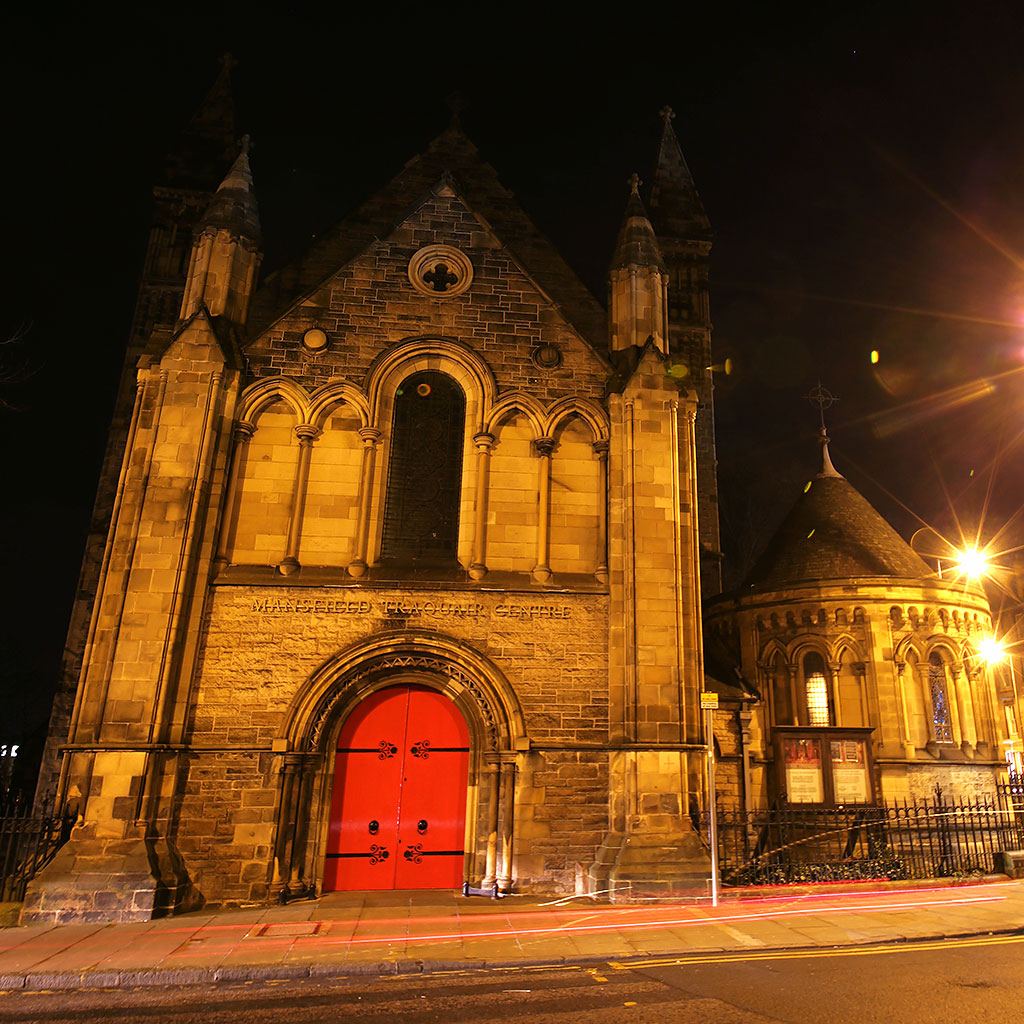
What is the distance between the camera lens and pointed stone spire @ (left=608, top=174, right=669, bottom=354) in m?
14.6

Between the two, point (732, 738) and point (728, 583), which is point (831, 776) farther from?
point (728, 583)

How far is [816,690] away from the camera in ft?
66.5

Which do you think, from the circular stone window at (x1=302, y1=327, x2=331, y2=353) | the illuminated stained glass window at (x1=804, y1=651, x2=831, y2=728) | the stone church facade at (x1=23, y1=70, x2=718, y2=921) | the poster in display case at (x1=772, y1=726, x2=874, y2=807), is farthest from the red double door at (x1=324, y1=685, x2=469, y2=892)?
the illuminated stained glass window at (x1=804, y1=651, x2=831, y2=728)

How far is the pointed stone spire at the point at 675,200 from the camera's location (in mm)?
24750

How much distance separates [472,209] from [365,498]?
6.43m

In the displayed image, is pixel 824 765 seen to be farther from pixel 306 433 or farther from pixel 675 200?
pixel 675 200

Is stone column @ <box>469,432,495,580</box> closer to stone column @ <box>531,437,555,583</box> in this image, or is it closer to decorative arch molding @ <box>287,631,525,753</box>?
stone column @ <box>531,437,555,583</box>

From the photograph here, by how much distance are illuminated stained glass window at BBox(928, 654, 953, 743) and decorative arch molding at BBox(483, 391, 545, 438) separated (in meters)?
13.2

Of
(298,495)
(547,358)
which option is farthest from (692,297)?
(298,495)

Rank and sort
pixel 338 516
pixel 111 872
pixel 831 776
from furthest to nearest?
pixel 831 776 → pixel 338 516 → pixel 111 872

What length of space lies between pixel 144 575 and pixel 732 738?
12542mm

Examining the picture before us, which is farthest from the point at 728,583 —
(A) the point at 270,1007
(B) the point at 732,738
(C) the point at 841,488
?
(A) the point at 270,1007

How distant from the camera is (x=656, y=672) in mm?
12203

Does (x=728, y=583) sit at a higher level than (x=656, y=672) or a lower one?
higher
